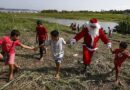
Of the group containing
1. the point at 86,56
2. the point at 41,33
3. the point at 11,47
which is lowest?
the point at 86,56

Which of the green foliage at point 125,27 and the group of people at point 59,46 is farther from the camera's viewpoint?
the green foliage at point 125,27

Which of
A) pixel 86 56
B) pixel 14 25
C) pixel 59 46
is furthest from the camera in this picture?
pixel 14 25

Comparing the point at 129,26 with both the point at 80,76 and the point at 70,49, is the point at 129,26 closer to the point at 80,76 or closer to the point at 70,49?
the point at 70,49

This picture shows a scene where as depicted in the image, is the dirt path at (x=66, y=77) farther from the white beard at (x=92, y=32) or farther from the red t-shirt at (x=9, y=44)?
the white beard at (x=92, y=32)

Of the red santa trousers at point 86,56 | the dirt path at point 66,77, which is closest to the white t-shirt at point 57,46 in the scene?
the dirt path at point 66,77

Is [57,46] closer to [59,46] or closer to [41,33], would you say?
[59,46]

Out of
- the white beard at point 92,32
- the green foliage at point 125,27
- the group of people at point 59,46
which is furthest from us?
the green foliage at point 125,27

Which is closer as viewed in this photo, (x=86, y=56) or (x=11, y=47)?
(x=11, y=47)

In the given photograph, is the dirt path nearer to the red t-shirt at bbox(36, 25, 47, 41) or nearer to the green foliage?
the red t-shirt at bbox(36, 25, 47, 41)

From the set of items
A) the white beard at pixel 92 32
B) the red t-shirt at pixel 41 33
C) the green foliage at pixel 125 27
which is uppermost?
the white beard at pixel 92 32

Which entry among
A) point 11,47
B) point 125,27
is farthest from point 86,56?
point 125,27

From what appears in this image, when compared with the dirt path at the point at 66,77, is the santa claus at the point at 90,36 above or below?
above

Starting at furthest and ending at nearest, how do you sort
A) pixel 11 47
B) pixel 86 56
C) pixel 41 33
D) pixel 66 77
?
1. pixel 41 33
2. pixel 86 56
3. pixel 66 77
4. pixel 11 47

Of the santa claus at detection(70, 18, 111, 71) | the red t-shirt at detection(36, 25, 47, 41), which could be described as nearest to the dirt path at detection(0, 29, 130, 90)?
the santa claus at detection(70, 18, 111, 71)
